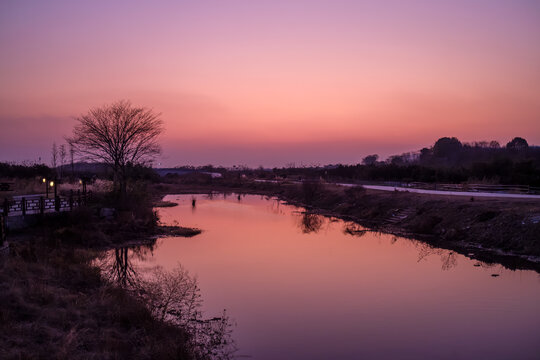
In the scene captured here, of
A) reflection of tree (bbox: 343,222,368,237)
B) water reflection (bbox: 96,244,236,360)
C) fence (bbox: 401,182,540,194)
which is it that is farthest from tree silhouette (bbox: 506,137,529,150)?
water reflection (bbox: 96,244,236,360)

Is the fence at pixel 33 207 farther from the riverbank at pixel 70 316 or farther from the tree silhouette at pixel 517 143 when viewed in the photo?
the tree silhouette at pixel 517 143

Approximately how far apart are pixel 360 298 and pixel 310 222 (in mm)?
21862

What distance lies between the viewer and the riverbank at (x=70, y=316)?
28.8 feet

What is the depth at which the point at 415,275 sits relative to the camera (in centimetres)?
1894

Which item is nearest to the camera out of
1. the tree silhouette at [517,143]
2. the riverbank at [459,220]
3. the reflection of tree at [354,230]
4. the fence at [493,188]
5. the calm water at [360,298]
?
the calm water at [360,298]

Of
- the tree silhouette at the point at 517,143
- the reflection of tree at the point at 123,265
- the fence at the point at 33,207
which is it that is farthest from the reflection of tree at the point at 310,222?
the tree silhouette at the point at 517,143

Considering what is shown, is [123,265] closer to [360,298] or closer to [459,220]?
[360,298]

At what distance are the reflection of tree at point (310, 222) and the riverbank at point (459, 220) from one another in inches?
97.7

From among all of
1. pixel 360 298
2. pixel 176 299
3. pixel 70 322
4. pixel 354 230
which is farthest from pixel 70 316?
pixel 354 230

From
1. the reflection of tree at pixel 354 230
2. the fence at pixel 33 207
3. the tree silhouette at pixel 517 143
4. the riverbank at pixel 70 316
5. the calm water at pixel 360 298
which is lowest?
the calm water at pixel 360 298

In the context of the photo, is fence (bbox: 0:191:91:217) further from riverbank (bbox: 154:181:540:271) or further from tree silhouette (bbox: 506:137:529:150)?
tree silhouette (bbox: 506:137:529:150)

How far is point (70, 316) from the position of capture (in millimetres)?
10602

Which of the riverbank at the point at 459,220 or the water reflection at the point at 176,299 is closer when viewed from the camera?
the water reflection at the point at 176,299

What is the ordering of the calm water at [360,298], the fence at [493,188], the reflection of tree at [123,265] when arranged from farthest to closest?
the fence at [493,188] < the reflection of tree at [123,265] < the calm water at [360,298]
